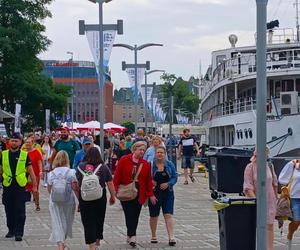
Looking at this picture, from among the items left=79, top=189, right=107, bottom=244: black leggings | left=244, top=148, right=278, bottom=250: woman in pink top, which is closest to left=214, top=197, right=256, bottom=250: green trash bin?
left=244, top=148, right=278, bottom=250: woman in pink top

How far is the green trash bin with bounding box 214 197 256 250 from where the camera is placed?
10156mm

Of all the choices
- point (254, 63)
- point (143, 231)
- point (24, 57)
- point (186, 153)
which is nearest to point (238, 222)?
point (143, 231)

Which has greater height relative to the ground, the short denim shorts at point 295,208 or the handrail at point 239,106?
the handrail at point 239,106

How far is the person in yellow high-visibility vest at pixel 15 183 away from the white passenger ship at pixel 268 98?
640 inches

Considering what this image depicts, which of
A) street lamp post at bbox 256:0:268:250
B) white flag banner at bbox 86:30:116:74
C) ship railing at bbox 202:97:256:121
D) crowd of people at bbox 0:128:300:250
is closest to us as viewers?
street lamp post at bbox 256:0:268:250

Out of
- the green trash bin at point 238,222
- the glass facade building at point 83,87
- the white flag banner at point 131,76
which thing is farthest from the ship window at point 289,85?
the glass facade building at point 83,87

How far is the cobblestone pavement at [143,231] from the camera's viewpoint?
1251 centimetres

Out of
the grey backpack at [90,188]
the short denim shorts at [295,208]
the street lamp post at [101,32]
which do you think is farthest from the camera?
the street lamp post at [101,32]

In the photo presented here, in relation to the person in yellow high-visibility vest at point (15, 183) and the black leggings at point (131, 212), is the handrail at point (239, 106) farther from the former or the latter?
the black leggings at point (131, 212)

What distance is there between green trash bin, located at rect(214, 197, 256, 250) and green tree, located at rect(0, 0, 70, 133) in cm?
4228

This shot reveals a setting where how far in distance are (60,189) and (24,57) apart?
4346 cm

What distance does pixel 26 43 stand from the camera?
53250mm

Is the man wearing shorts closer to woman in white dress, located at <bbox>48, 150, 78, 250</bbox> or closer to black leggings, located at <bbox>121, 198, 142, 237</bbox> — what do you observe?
black leggings, located at <bbox>121, 198, 142, 237</bbox>

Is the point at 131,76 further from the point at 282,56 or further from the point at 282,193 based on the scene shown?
the point at 282,193
